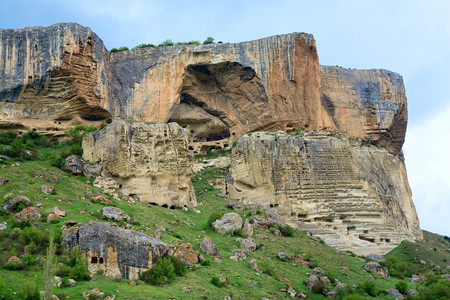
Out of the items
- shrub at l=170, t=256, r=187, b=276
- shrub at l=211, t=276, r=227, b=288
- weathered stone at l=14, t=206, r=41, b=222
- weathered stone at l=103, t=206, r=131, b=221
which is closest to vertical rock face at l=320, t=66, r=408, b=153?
weathered stone at l=103, t=206, r=131, b=221

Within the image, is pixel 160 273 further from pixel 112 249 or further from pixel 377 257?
pixel 377 257

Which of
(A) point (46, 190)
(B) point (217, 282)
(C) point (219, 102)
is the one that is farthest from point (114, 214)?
(C) point (219, 102)

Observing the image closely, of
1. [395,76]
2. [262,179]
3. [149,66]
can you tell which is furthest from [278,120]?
[395,76]

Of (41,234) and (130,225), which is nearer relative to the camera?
(41,234)

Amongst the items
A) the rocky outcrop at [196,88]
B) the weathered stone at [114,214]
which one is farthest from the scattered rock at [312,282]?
the rocky outcrop at [196,88]

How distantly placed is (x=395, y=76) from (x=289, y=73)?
1547cm

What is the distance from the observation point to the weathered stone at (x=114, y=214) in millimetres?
27520

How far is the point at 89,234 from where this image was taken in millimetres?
23000

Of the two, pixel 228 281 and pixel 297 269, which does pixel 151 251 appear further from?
pixel 297 269

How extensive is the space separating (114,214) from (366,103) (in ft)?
110

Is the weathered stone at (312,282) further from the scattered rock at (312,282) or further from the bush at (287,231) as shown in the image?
the bush at (287,231)

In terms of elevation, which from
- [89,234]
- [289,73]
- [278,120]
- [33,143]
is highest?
[289,73]

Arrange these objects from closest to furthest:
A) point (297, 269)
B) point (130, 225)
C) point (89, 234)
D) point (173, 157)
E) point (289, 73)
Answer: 1. point (89, 234)
2. point (130, 225)
3. point (297, 269)
4. point (173, 157)
5. point (289, 73)

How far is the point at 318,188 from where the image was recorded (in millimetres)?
41156
